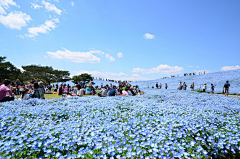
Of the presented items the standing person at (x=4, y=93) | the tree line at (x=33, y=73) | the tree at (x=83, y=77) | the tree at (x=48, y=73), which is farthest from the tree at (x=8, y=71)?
the standing person at (x=4, y=93)

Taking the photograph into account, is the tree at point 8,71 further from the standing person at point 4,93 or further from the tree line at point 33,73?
the standing person at point 4,93

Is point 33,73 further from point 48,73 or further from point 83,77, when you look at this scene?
point 83,77

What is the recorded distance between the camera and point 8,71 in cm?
3294

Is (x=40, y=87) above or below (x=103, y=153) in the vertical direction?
above

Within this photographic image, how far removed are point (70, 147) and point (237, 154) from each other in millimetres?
3408

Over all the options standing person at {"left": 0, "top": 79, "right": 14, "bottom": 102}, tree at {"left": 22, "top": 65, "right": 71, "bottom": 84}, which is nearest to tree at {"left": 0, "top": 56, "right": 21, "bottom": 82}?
tree at {"left": 22, "top": 65, "right": 71, "bottom": 84}

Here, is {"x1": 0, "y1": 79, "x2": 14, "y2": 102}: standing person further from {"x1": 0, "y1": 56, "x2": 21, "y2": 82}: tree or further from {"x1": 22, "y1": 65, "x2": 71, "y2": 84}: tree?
{"x1": 22, "y1": 65, "x2": 71, "y2": 84}: tree

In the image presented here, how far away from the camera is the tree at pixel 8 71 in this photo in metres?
31.3

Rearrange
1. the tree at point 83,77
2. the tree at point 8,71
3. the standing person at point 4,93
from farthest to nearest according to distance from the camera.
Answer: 1. the tree at point 83,77
2. the tree at point 8,71
3. the standing person at point 4,93

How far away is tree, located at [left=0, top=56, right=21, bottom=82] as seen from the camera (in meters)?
31.3

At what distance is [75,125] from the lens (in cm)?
366

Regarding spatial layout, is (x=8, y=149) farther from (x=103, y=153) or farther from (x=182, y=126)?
(x=182, y=126)

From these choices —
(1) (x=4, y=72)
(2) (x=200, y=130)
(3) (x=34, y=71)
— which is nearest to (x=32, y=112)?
(2) (x=200, y=130)

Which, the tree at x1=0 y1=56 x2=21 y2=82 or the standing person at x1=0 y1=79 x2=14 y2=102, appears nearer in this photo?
the standing person at x1=0 y1=79 x2=14 y2=102
